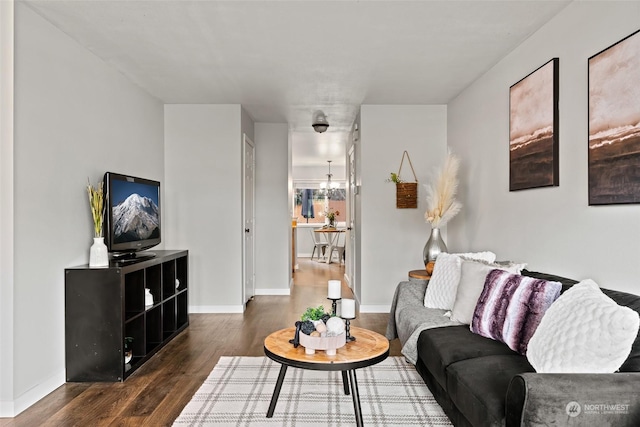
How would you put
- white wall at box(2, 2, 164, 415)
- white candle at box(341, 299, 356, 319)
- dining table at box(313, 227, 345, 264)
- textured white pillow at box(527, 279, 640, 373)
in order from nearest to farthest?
textured white pillow at box(527, 279, 640, 373) < white candle at box(341, 299, 356, 319) < white wall at box(2, 2, 164, 415) < dining table at box(313, 227, 345, 264)

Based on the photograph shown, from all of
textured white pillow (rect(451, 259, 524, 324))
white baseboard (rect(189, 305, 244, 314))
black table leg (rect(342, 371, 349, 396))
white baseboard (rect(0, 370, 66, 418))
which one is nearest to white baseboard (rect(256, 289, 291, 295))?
white baseboard (rect(189, 305, 244, 314))

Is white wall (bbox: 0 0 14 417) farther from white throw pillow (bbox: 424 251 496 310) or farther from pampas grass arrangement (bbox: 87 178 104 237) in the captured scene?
white throw pillow (bbox: 424 251 496 310)

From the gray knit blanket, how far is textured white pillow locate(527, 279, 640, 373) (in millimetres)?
953

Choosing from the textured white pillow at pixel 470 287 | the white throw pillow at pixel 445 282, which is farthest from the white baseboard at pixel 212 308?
the textured white pillow at pixel 470 287

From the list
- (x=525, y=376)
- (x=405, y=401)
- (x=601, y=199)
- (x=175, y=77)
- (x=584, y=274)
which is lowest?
(x=405, y=401)

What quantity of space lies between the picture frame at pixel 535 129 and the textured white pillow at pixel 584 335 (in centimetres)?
112

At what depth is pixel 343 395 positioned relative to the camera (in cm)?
297

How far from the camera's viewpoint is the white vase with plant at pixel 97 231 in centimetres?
336

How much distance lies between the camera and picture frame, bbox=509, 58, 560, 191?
9.61 feet

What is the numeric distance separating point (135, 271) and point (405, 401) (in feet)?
7.19

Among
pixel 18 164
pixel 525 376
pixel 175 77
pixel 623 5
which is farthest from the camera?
pixel 175 77

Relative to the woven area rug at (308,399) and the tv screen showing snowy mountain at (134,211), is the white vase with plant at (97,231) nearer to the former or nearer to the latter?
the tv screen showing snowy mountain at (134,211)

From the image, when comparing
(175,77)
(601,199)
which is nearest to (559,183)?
(601,199)

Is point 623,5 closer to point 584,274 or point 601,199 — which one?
point 601,199
